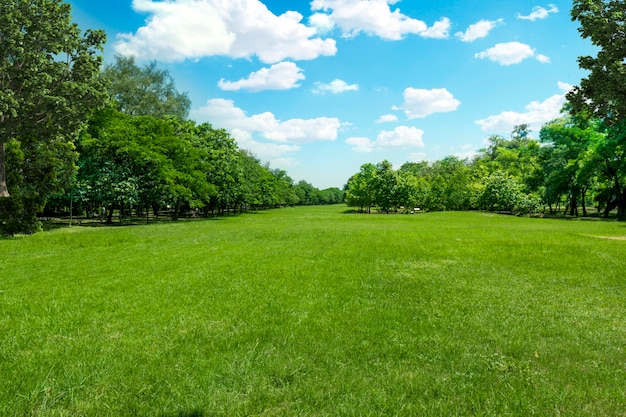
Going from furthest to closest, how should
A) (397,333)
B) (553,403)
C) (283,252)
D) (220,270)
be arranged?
(283,252), (220,270), (397,333), (553,403)

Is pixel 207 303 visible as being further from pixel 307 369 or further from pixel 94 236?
pixel 94 236

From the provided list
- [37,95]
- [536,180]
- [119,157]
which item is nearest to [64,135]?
[37,95]

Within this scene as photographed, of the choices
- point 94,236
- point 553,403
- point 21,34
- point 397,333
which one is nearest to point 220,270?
point 397,333

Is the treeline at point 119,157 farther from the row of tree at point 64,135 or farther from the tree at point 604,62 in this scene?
the tree at point 604,62

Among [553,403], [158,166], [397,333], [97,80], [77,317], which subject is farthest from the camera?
[158,166]

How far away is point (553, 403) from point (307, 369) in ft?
11.6

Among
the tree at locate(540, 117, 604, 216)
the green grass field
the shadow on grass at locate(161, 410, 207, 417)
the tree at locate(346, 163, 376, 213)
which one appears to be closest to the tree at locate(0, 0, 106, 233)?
the green grass field

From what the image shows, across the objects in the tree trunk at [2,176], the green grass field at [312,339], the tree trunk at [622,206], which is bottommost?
the green grass field at [312,339]

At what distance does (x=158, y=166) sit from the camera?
3991 centimetres

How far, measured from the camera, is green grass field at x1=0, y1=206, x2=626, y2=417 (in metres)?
4.81

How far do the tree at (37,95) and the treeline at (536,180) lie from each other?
46.4m

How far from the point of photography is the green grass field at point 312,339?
4.81m

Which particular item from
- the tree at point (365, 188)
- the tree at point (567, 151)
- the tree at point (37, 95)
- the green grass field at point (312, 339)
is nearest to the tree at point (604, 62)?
the green grass field at point (312, 339)

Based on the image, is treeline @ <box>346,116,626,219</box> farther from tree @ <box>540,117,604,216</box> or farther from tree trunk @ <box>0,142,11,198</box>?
tree trunk @ <box>0,142,11,198</box>
